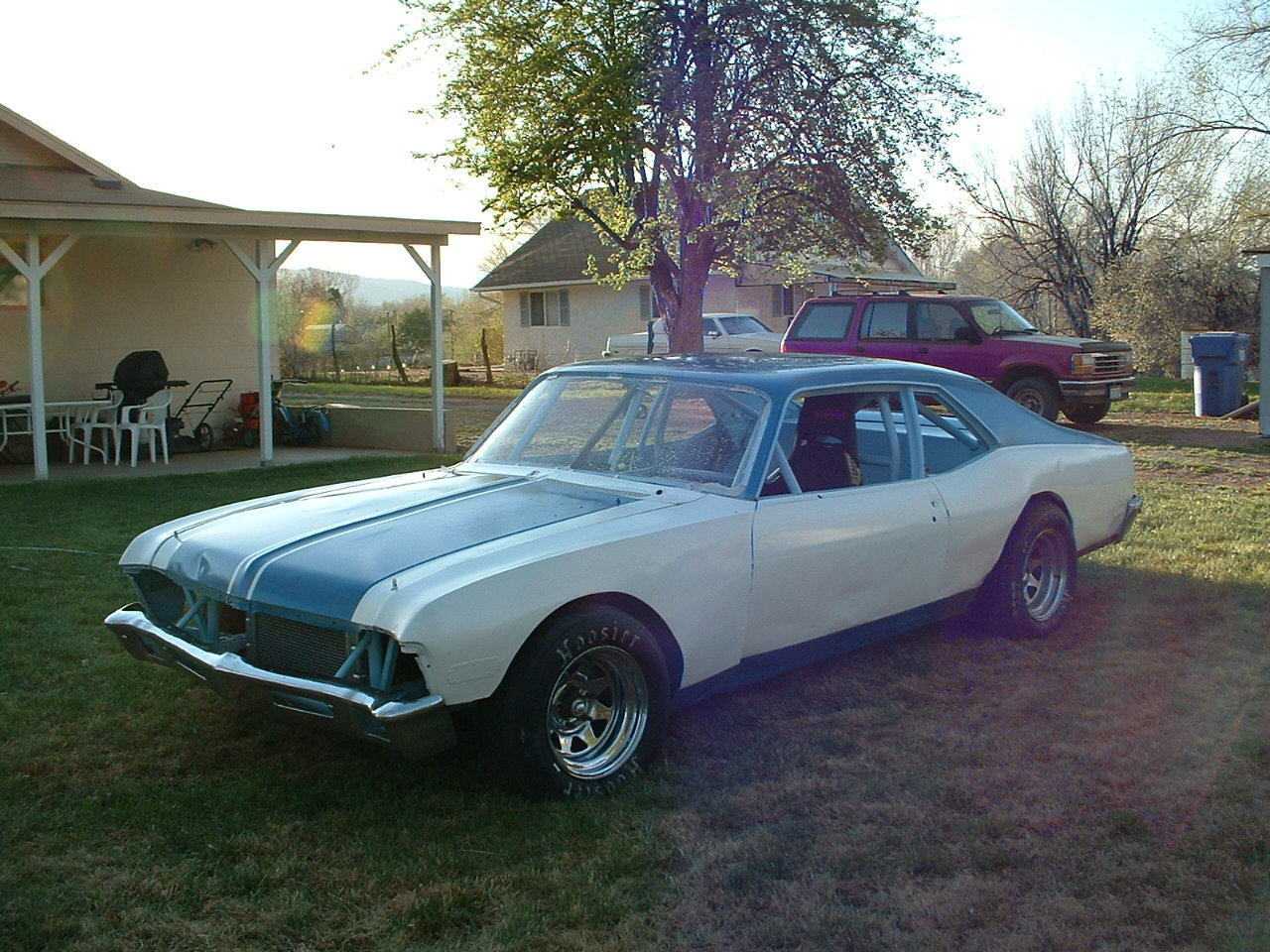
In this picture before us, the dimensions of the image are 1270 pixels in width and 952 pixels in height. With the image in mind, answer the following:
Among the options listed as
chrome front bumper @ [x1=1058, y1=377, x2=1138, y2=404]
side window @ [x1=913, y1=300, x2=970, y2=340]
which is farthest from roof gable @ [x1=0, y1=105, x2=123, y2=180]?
chrome front bumper @ [x1=1058, y1=377, x2=1138, y2=404]

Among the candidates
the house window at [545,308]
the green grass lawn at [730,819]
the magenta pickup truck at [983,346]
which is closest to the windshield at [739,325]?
the magenta pickup truck at [983,346]

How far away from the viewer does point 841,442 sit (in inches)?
215

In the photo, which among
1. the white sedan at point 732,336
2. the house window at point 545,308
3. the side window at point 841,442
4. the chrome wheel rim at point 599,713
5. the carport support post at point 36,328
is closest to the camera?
the chrome wheel rim at point 599,713

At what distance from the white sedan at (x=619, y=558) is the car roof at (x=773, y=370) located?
2 centimetres

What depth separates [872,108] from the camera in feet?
70.1

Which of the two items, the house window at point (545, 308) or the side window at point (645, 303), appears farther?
the house window at point (545, 308)

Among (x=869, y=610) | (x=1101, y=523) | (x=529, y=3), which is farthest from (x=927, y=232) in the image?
(x=869, y=610)

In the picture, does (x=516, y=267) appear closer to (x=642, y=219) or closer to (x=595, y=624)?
(x=642, y=219)

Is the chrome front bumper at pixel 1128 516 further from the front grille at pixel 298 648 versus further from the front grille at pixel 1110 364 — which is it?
the front grille at pixel 1110 364

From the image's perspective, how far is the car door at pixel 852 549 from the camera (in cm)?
464

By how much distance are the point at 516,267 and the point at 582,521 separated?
33.0 metres

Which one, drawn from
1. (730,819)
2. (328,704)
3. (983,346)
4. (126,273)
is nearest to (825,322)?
(983,346)

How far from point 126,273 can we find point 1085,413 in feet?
42.2

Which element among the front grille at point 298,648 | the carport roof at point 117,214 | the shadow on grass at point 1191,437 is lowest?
the front grille at point 298,648
